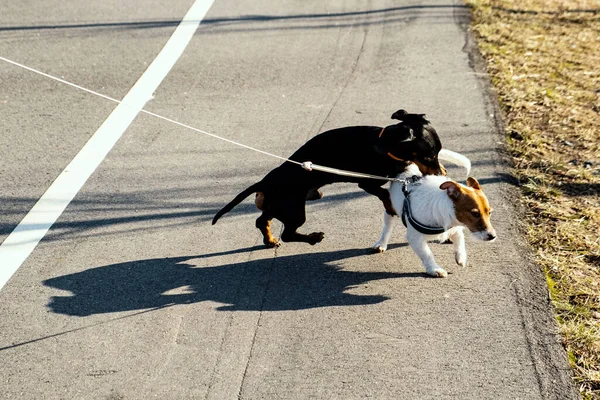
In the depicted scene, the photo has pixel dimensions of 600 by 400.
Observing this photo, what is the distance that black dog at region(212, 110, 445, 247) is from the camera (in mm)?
5430

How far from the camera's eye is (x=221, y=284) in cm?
535

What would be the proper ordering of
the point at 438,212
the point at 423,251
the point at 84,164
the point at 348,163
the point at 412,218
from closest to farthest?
the point at 438,212, the point at 412,218, the point at 423,251, the point at 348,163, the point at 84,164

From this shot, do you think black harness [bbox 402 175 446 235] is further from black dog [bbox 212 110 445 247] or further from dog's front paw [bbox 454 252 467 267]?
dog's front paw [bbox 454 252 467 267]

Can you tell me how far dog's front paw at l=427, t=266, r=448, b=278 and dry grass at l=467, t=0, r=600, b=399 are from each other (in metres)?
0.73

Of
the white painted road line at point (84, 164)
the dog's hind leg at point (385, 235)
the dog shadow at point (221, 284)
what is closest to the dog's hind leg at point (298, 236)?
the dog shadow at point (221, 284)

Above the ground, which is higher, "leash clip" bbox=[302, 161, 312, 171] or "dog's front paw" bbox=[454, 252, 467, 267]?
"leash clip" bbox=[302, 161, 312, 171]

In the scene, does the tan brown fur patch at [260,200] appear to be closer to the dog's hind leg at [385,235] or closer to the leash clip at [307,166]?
the leash clip at [307,166]

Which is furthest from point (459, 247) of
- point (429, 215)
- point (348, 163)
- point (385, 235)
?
point (348, 163)

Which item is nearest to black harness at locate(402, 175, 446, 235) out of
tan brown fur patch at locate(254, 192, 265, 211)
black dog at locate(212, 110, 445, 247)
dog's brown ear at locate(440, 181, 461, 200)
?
black dog at locate(212, 110, 445, 247)

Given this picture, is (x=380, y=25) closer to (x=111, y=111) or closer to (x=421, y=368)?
(x=111, y=111)

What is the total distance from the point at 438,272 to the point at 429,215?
1.56ft

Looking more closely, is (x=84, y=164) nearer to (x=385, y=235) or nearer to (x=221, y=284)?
(x=221, y=284)

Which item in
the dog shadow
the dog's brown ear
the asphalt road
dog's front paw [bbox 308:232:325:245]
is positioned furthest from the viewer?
dog's front paw [bbox 308:232:325:245]

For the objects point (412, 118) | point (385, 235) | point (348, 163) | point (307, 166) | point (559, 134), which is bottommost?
point (559, 134)
